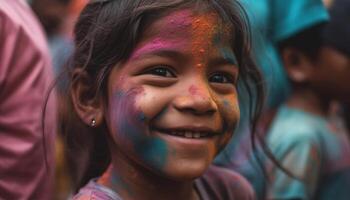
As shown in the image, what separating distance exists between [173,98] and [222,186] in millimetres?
556

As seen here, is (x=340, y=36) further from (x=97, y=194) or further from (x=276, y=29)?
(x=97, y=194)

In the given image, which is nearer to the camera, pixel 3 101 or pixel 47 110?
pixel 3 101

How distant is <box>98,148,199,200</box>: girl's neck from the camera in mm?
2414

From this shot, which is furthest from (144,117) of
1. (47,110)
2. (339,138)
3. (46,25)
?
(46,25)

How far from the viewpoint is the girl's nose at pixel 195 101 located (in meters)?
2.24

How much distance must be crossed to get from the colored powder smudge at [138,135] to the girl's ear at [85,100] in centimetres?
17

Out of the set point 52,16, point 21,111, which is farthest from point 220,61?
point 52,16

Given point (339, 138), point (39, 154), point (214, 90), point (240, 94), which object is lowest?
point (339, 138)

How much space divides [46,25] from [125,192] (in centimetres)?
368

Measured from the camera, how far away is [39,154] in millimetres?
2809

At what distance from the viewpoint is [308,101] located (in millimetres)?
3986

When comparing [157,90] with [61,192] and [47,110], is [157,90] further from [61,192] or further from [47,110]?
[61,192]

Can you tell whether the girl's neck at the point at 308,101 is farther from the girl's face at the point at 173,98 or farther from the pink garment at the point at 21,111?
the girl's face at the point at 173,98

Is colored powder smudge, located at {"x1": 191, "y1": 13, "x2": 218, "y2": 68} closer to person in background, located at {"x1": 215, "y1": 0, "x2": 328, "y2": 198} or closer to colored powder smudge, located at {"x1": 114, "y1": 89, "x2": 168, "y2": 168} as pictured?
colored powder smudge, located at {"x1": 114, "y1": 89, "x2": 168, "y2": 168}
